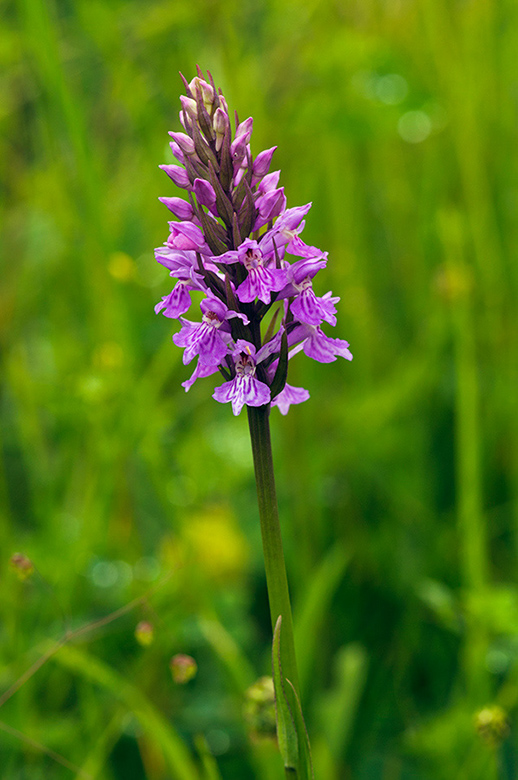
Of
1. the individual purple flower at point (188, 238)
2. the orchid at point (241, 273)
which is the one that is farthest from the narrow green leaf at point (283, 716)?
the individual purple flower at point (188, 238)

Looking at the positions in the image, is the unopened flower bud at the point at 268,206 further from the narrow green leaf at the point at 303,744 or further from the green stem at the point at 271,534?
the narrow green leaf at the point at 303,744

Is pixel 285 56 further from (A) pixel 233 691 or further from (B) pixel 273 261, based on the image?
(A) pixel 233 691

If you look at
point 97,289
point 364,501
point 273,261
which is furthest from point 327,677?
point 273,261

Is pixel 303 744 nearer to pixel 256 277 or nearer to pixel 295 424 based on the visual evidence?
pixel 256 277

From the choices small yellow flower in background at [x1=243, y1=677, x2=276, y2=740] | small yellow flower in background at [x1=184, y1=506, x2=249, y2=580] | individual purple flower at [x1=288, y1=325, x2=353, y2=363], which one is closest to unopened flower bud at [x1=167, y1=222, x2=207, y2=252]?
individual purple flower at [x1=288, y1=325, x2=353, y2=363]

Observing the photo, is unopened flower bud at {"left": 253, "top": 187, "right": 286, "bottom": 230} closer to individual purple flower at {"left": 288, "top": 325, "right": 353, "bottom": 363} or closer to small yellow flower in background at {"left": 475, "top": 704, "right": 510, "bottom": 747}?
individual purple flower at {"left": 288, "top": 325, "right": 353, "bottom": 363}

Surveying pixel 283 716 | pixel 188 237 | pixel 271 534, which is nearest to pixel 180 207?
pixel 188 237
